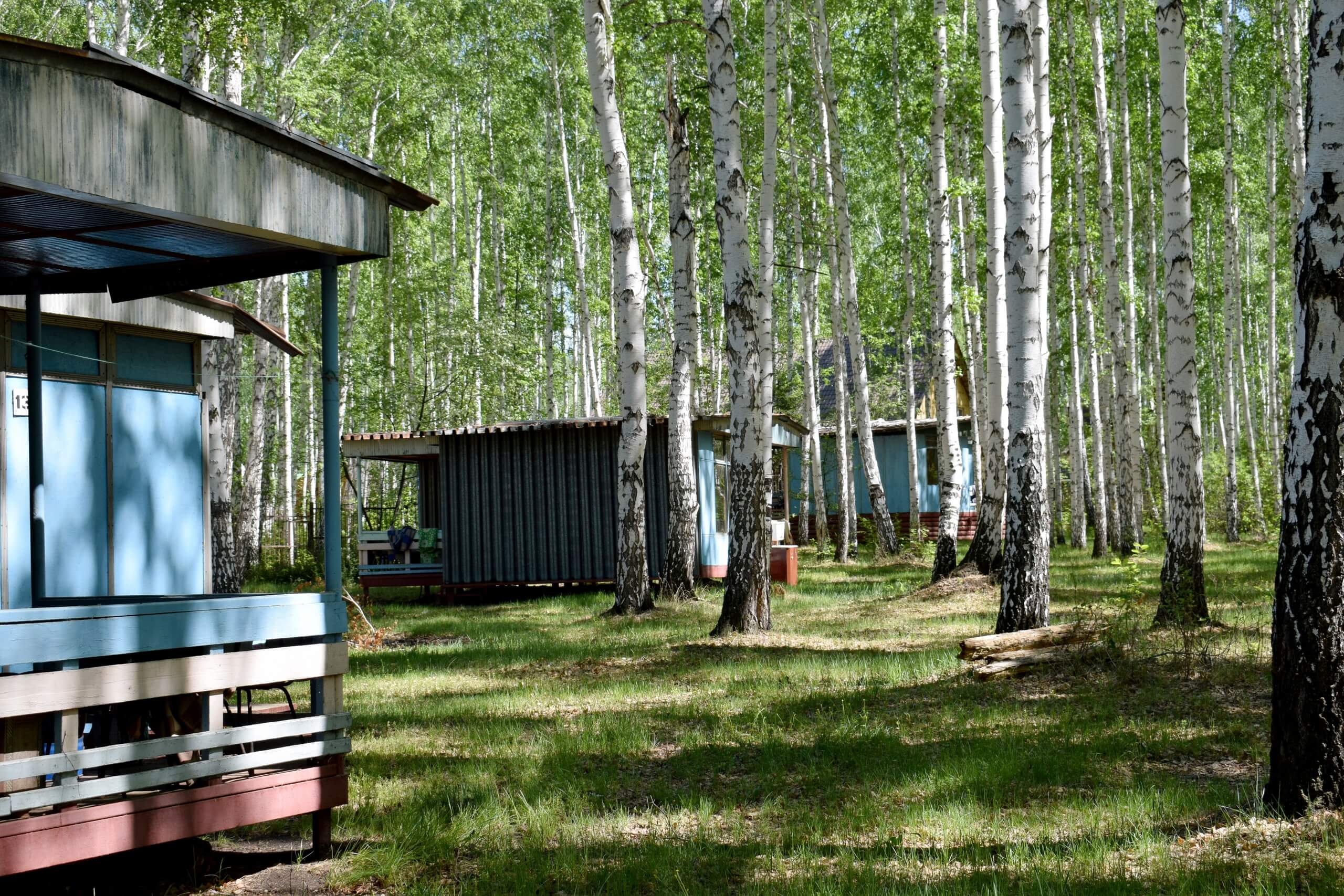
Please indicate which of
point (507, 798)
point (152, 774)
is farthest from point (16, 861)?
point (507, 798)

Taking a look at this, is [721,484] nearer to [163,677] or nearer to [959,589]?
[959,589]

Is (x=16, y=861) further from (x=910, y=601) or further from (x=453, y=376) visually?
(x=453, y=376)

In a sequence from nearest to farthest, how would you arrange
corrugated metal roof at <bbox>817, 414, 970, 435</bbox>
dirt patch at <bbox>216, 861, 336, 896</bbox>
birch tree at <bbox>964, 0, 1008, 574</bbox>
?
dirt patch at <bbox>216, 861, 336, 896</bbox> → birch tree at <bbox>964, 0, 1008, 574</bbox> → corrugated metal roof at <bbox>817, 414, 970, 435</bbox>

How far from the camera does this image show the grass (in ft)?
16.3

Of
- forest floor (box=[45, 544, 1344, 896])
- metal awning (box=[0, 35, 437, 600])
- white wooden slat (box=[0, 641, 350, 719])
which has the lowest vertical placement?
forest floor (box=[45, 544, 1344, 896])

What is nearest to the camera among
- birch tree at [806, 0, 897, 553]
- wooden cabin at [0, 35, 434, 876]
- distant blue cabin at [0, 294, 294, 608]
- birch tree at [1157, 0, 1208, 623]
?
wooden cabin at [0, 35, 434, 876]

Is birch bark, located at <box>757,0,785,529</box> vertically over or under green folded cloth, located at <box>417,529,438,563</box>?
over

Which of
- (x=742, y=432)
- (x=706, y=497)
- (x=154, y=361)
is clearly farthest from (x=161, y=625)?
(x=706, y=497)

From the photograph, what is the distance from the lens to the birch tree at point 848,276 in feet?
77.0

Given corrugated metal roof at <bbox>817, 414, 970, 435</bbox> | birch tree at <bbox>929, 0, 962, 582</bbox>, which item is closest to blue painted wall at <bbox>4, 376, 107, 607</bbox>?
birch tree at <bbox>929, 0, 962, 582</bbox>

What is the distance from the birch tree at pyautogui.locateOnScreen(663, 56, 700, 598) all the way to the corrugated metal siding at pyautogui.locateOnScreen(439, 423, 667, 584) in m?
3.42

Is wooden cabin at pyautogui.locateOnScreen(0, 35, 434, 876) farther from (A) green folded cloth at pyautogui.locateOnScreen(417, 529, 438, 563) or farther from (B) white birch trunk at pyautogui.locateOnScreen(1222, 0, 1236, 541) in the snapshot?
(B) white birch trunk at pyautogui.locateOnScreen(1222, 0, 1236, 541)

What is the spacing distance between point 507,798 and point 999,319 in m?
12.1

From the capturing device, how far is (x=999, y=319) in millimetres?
16594
